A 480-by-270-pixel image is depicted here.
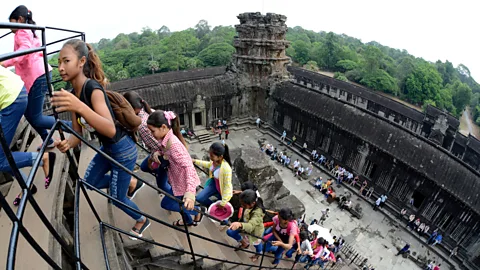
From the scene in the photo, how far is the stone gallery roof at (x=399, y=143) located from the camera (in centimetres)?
1091

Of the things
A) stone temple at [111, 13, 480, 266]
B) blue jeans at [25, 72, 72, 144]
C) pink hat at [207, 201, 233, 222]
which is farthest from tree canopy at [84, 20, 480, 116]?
pink hat at [207, 201, 233, 222]

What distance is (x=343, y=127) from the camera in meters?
14.6

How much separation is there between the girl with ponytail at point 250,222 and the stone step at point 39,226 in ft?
7.86

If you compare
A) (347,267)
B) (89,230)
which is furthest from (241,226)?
(347,267)

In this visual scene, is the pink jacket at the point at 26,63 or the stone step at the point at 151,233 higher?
the pink jacket at the point at 26,63

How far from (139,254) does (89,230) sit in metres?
0.79

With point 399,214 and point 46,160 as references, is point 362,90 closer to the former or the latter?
point 399,214

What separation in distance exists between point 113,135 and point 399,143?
532 inches

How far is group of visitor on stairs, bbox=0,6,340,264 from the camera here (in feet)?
8.20

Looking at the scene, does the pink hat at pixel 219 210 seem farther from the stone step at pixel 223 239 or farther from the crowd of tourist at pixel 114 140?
the stone step at pixel 223 239

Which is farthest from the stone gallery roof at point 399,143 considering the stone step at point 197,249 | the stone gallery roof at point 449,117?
the stone gallery roof at point 449,117

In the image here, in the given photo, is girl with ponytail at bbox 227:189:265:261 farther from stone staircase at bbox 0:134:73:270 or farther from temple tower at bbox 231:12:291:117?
temple tower at bbox 231:12:291:117

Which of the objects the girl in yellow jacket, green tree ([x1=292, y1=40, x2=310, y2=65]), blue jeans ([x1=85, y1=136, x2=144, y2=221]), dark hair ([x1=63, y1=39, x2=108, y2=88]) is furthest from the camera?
green tree ([x1=292, y1=40, x2=310, y2=65])

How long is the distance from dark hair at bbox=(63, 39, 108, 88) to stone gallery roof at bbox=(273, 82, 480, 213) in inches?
522
